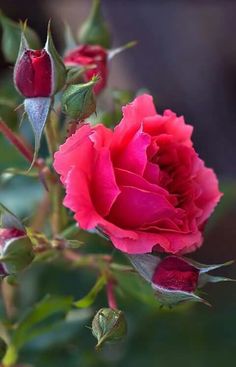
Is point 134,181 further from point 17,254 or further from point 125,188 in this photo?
point 17,254

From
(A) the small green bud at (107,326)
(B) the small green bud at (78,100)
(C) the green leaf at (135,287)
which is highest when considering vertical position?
(B) the small green bud at (78,100)

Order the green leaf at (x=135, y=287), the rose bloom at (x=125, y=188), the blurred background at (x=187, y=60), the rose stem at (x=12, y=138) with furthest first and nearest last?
the blurred background at (x=187, y=60) < the green leaf at (x=135, y=287) < the rose stem at (x=12, y=138) < the rose bloom at (x=125, y=188)

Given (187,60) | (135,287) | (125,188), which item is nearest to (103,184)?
(125,188)

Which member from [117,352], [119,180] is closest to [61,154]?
[119,180]

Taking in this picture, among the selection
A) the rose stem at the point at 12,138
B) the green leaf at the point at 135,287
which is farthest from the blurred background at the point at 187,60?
the rose stem at the point at 12,138

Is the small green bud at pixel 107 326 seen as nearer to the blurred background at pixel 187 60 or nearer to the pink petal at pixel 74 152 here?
the pink petal at pixel 74 152

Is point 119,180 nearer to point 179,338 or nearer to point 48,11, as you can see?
point 179,338

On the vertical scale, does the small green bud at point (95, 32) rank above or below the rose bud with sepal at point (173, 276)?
above
